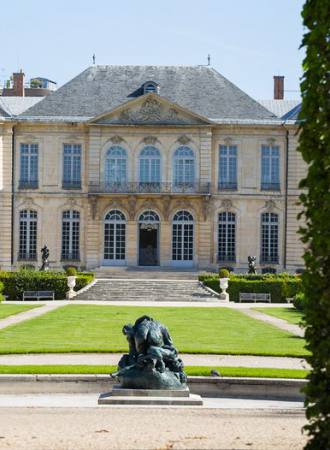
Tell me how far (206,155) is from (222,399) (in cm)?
3027

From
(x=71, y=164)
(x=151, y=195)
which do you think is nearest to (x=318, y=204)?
(x=151, y=195)

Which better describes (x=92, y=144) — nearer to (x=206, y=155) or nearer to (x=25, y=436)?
(x=206, y=155)

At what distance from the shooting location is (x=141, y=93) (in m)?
44.5

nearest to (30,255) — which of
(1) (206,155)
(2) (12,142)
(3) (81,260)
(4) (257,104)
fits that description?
(3) (81,260)

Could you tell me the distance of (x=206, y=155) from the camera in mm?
43812

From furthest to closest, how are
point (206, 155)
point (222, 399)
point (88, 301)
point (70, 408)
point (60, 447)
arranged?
point (206, 155)
point (88, 301)
point (222, 399)
point (70, 408)
point (60, 447)

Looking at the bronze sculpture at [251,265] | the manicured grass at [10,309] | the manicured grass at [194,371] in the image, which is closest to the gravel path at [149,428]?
the manicured grass at [194,371]

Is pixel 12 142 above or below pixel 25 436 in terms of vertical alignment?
above

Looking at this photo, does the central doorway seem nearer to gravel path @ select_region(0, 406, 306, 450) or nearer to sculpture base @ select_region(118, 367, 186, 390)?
sculpture base @ select_region(118, 367, 186, 390)

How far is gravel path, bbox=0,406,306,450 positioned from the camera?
10.4 metres

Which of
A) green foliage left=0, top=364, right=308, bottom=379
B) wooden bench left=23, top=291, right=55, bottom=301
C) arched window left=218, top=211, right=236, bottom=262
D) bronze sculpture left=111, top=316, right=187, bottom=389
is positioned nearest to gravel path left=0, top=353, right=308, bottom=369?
green foliage left=0, top=364, right=308, bottom=379

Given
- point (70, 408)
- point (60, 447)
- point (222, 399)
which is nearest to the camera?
point (60, 447)

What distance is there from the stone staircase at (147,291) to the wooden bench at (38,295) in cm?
92

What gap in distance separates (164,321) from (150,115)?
1968 centimetres
